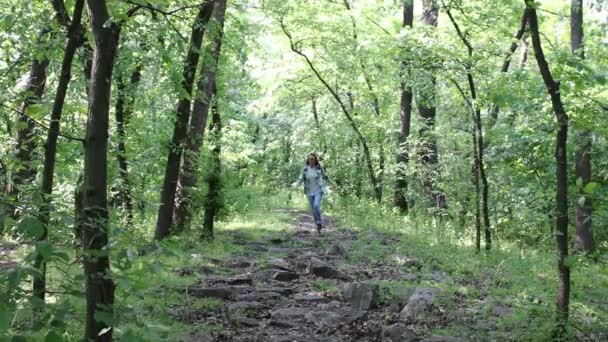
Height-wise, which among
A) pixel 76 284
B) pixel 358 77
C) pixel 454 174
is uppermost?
pixel 358 77

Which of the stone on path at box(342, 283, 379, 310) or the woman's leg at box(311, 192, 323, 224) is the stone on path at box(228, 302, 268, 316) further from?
the woman's leg at box(311, 192, 323, 224)

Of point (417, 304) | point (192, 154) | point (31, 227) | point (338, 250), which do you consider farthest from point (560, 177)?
point (192, 154)

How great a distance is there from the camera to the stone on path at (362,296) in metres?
6.39

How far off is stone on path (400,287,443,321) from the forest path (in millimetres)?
11

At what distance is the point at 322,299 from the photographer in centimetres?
691

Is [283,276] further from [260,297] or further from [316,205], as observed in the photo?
[316,205]

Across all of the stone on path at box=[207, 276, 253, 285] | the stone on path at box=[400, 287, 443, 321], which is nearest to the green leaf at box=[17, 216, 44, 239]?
the stone on path at box=[400, 287, 443, 321]

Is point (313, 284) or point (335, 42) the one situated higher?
point (335, 42)

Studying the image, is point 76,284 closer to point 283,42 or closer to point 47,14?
point 47,14

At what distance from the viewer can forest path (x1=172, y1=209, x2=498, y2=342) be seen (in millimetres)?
5571

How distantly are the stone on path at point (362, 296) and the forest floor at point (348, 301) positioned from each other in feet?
0.04

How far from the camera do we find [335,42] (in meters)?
19.8

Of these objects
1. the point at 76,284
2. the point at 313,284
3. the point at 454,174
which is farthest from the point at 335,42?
the point at 76,284

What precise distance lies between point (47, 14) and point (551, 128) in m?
9.54
